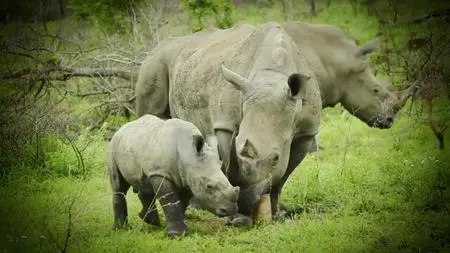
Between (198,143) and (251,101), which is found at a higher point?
(251,101)

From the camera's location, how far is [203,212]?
24.7 ft

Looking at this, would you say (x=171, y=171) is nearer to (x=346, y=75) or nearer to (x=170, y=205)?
(x=170, y=205)

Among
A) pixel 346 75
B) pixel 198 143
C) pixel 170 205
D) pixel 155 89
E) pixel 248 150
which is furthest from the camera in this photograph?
pixel 346 75

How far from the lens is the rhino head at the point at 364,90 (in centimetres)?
1047

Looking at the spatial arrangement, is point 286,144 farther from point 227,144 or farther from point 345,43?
point 345,43

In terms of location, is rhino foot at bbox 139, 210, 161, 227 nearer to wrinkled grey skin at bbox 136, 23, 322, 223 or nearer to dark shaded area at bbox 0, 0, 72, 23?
wrinkled grey skin at bbox 136, 23, 322, 223

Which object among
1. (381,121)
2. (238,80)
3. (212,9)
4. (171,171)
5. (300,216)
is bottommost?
(381,121)

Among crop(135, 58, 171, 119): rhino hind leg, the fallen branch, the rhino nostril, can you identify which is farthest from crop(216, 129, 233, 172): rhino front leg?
the fallen branch

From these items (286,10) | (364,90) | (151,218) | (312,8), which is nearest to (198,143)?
(151,218)

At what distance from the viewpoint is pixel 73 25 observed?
23.7 m

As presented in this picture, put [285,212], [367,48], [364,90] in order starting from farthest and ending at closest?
1. [364,90]
2. [367,48]
3. [285,212]

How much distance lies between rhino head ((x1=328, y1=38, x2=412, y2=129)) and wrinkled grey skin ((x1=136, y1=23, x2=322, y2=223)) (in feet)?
8.48

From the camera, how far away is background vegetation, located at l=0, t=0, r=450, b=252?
573 cm

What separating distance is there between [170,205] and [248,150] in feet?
3.15
